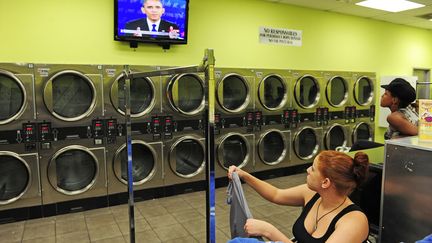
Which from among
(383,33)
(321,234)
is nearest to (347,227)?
(321,234)

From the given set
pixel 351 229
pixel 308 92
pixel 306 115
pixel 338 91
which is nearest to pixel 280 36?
pixel 308 92

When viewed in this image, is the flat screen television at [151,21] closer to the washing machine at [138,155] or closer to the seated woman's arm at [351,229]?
the washing machine at [138,155]

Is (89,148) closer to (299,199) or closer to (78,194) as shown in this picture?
(78,194)

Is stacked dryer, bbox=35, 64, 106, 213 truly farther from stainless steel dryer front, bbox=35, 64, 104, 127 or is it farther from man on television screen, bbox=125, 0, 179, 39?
man on television screen, bbox=125, 0, 179, 39

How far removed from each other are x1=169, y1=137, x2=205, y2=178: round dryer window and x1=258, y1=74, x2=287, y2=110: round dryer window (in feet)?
3.98

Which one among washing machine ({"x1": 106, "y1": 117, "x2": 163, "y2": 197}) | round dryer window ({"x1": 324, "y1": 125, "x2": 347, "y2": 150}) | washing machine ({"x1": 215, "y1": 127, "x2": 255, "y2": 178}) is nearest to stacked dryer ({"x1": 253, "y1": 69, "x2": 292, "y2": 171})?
washing machine ({"x1": 215, "y1": 127, "x2": 255, "y2": 178})

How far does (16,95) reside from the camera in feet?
11.4

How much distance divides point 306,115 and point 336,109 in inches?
27.9

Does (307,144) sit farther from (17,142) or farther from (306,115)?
(17,142)

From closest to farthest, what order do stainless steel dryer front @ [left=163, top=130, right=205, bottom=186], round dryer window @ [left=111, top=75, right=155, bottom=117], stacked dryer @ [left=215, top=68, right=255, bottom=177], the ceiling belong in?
round dryer window @ [left=111, top=75, right=155, bottom=117] < stainless steel dryer front @ [left=163, top=130, right=205, bottom=186] < stacked dryer @ [left=215, top=68, right=255, bottom=177] < the ceiling

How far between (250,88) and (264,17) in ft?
4.15

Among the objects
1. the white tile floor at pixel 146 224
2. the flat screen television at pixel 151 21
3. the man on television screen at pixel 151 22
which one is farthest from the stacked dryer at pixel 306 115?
the man on television screen at pixel 151 22

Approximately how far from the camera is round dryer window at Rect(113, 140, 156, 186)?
3890mm

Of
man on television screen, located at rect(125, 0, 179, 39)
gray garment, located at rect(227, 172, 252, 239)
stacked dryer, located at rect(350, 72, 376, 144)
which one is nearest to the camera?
gray garment, located at rect(227, 172, 252, 239)
